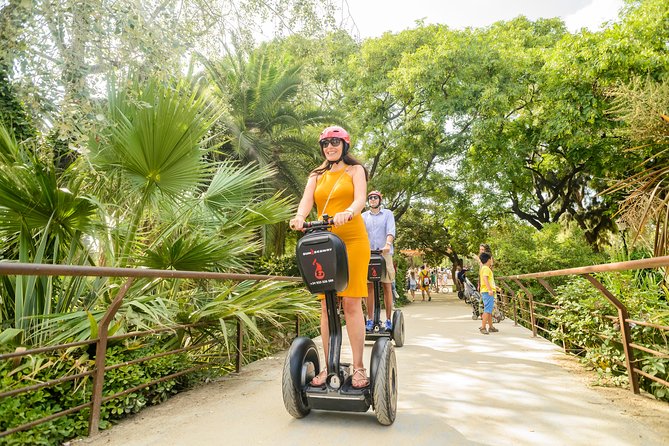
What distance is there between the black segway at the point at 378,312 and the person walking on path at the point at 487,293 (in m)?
2.35

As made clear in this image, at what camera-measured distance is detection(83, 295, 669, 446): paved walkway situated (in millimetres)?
2324

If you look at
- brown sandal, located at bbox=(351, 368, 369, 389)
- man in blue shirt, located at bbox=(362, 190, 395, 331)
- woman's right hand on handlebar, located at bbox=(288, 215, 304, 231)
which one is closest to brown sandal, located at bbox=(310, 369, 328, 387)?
brown sandal, located at bbox=(351, 368, 369, 389)

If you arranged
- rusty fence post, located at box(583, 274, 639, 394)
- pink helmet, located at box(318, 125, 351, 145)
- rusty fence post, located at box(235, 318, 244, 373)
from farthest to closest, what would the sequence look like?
rusty fence post, located at box(235, 318, 244, 373)
rusty fence post, located at box(583, 274, 639, 394)
pink helmet, located at box(318, 125, 351, 145)

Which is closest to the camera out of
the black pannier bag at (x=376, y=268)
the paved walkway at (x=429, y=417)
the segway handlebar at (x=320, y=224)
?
the paved walkway at (x=429, y=417)

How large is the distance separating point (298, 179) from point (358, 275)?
41.1ft

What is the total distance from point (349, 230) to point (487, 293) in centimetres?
558

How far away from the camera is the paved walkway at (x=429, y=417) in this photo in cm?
232

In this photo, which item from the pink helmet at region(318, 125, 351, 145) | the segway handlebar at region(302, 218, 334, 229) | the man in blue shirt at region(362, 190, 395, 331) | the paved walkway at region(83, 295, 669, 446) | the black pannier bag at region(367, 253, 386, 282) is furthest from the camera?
the man in blue shirt at region(362, 190, 395, 331)

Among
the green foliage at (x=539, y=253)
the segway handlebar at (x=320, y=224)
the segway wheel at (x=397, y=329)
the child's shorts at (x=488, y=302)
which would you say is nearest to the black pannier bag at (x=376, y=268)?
the segway wheel at (x=397, y=329)

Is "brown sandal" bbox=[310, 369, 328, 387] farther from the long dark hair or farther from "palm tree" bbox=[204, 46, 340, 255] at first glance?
"palm tree" bbox=[204, 46, 340, 255]

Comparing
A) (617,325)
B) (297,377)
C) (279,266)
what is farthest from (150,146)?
(279,266)

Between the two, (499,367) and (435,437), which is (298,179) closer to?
(499,367)

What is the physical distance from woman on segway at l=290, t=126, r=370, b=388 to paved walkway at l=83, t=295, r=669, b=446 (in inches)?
13.8

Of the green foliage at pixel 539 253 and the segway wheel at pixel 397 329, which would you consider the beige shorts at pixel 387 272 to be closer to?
the segway wheel at pixel 397 329
